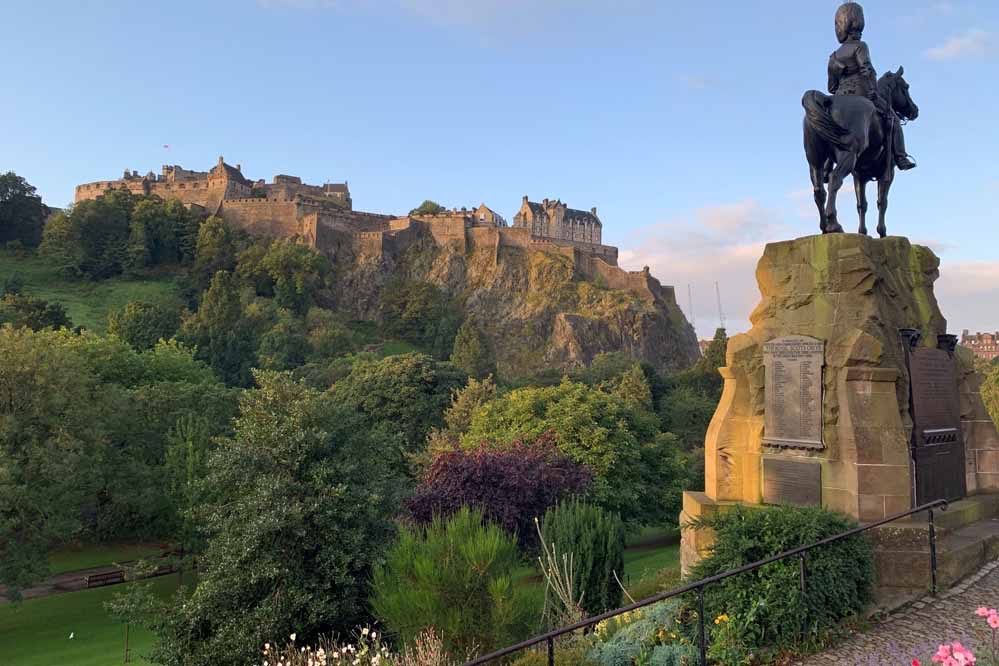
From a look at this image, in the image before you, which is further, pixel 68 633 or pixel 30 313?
pixel 30 313

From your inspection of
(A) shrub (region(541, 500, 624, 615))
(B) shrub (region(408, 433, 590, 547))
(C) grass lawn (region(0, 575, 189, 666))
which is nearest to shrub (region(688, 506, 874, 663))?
(A) shrub (region(541, 500, 624, 615))

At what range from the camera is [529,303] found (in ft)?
309

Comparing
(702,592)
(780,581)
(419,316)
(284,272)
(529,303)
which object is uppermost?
(284,272)

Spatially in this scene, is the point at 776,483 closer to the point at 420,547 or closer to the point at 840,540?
the point at 840,540

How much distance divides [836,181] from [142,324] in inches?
2624

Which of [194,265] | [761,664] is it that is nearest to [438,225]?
[194,265]

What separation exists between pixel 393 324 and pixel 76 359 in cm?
6243

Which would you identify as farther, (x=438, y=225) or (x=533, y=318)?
(x=438, y=225)

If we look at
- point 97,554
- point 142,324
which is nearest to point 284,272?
point 142,324

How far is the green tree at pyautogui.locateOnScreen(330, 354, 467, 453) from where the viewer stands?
39.6 m

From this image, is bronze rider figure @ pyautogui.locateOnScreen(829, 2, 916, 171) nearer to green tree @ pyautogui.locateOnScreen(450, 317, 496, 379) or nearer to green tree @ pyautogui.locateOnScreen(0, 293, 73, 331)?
green tree @ pyautogui.locateOnScreen(450, 317, 496, 379)

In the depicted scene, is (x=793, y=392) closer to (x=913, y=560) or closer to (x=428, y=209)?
(x=913, y=560)

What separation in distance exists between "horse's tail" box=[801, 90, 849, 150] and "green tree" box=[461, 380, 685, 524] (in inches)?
622

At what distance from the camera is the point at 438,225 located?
101 meters
